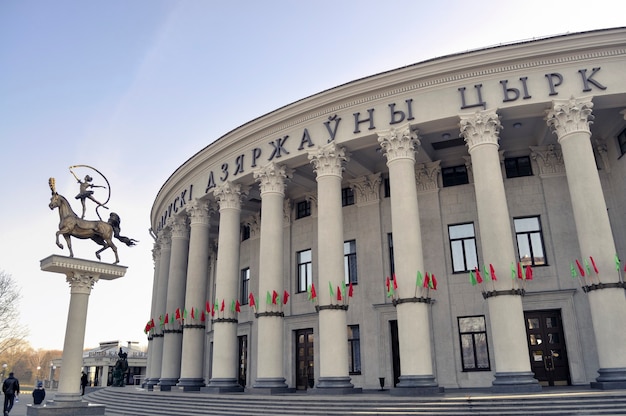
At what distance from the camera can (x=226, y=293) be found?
2586 cm

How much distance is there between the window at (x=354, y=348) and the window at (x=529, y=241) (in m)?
9.23

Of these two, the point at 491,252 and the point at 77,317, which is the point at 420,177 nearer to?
the point at 491,252

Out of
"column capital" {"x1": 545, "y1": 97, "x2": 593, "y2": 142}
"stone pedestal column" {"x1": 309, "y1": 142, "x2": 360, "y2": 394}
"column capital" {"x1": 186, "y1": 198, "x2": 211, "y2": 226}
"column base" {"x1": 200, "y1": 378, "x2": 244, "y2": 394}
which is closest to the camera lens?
"column capital" {"x1": 545, "y1": 97, "x2": 593, "y2": 142}

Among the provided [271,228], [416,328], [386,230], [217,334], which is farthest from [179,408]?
[386,230]

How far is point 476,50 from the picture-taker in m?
20.9

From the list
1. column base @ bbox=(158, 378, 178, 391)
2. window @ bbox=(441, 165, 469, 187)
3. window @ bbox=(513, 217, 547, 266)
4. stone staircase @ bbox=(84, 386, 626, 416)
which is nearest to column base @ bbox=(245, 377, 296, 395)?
stone staircase @ bbox=(84, 386, 626, 416)

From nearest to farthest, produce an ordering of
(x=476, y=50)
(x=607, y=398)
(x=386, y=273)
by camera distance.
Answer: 1. (x=607, y=398)
2. (x=476, y=50)
3. (x=386, y=273)

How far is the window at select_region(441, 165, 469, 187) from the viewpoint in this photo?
26.1m

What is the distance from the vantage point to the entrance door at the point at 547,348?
2191 centimetres

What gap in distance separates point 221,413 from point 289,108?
47.8 feet

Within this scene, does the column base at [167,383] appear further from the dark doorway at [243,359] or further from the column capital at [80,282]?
the column capital at [80,282]

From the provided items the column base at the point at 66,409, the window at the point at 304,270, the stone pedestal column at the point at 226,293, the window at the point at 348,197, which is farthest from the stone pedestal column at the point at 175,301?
the column base at the point at 66,409

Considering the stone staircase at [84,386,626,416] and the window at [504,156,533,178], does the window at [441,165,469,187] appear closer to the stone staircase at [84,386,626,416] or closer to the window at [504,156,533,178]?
the window at [504,156,533,178]

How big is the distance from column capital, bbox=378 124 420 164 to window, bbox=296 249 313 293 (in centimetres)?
1009
